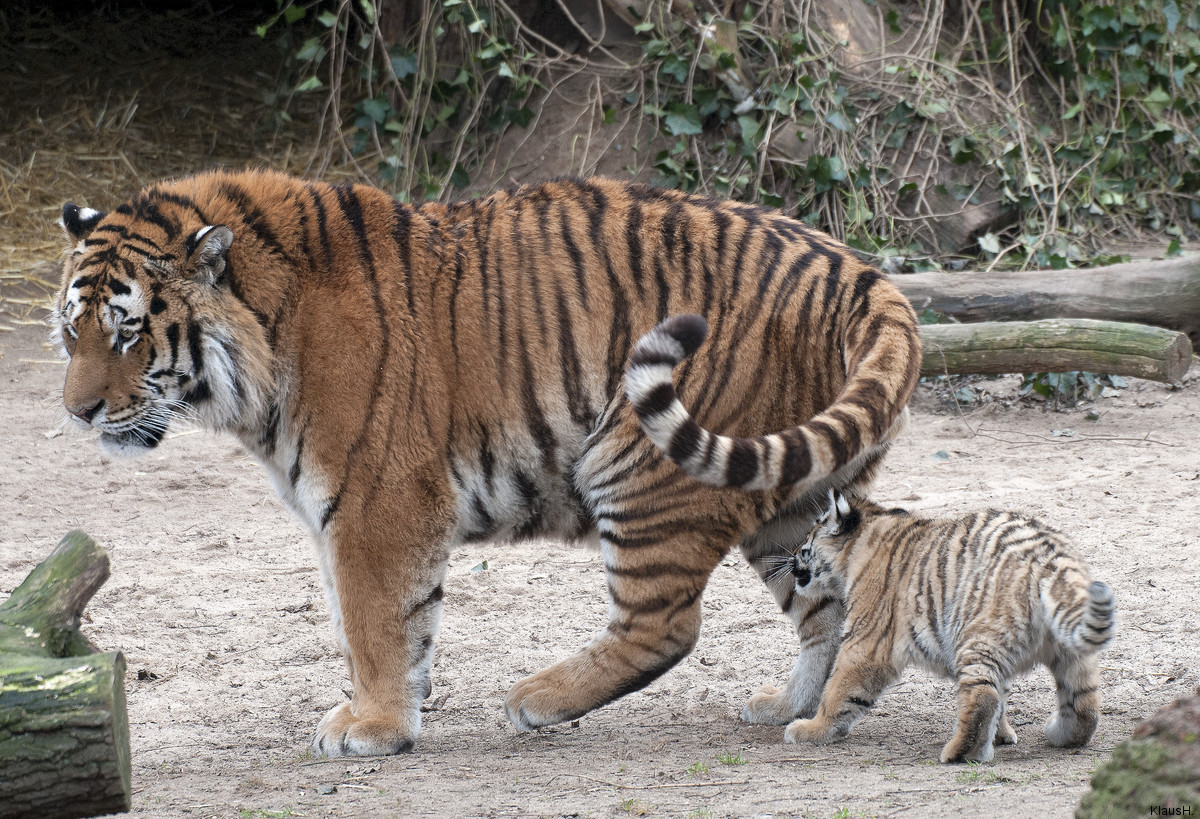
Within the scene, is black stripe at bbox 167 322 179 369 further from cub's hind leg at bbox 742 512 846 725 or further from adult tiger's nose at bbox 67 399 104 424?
A: cub's hind leg at bbox 742 512 846 725

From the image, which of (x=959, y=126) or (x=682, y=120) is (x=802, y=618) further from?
(x=959, y=126)

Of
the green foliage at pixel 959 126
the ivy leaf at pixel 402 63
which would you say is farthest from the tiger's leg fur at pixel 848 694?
the ivy leaf at pixel 402 63

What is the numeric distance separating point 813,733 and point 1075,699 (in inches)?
26.7

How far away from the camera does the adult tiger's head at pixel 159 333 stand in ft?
11.1

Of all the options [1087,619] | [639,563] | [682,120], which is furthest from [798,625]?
[682,120]

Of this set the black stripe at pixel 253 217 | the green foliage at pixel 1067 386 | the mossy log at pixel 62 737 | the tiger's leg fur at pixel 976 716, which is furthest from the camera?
the green foliage at pixel 1067 386

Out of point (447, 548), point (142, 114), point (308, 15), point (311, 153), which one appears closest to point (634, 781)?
point (447, 548)

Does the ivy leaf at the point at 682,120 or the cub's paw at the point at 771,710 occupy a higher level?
the ivy leaf at the point at 682,120

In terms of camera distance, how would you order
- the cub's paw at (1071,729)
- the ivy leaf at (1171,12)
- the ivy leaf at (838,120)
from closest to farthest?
the cub's paw at (1071,729)
the ivy leaf at (838,120)
the ivy leaf at (1171,12)

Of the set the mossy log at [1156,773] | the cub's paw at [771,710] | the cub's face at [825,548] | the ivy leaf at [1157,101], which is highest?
the ivy leaf at [1157,101]

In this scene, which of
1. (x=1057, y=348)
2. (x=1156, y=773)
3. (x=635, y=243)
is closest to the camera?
Answer: (x=1156, y=773)

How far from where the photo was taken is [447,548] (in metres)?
3.45

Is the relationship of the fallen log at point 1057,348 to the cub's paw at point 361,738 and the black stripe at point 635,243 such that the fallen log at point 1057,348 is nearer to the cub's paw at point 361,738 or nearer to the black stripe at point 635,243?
the black stripe at point 635,243

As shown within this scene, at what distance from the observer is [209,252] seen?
3.38 meters
